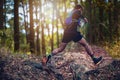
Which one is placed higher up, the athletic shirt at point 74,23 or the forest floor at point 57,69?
the athletic shirt at point 74,23

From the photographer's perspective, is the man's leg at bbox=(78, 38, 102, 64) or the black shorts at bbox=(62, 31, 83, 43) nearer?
the black shorts at bbox=(62, 31, 83, 43)

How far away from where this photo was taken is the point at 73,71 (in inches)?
395

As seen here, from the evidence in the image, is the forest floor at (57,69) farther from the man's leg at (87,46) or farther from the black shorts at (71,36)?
the black shorts at (71,36)

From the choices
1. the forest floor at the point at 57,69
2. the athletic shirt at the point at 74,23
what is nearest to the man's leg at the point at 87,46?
the forest floor at the point at 57,69

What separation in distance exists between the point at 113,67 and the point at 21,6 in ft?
77.0

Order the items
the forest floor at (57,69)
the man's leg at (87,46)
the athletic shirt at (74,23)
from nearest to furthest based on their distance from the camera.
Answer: the forest floor at (57,69)
the athletic shirt at (74,23)
the man's leg at (87,46)

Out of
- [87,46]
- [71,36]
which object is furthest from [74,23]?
[87,46]

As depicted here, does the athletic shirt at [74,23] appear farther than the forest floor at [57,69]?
Yes

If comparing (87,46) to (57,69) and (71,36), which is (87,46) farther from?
(57,69)

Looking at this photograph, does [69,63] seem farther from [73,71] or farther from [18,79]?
[18,79]

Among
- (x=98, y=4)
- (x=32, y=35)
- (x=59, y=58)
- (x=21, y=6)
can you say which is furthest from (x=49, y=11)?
(x=59, y=58)

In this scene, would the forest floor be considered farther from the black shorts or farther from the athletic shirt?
the athletic shirt

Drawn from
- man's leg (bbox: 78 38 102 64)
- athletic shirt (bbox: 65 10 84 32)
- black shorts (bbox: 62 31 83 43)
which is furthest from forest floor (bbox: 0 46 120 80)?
athletic shirt (bbox: 65 10 84 32)

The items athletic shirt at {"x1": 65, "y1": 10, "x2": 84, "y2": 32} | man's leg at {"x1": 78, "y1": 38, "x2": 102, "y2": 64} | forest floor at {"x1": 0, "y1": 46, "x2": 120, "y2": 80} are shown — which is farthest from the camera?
man's leg at {"x1": 78, "y1": 38, "x2": 102, "y2": 64}
